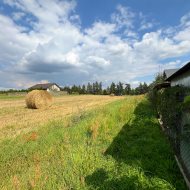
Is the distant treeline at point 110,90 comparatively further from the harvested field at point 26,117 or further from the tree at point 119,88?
the harvested field at point 26,117

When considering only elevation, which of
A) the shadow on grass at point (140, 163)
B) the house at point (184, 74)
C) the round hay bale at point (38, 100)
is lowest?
the shadow on grass at point (140, 163)

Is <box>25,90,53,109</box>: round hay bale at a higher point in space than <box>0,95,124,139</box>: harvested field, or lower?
higher

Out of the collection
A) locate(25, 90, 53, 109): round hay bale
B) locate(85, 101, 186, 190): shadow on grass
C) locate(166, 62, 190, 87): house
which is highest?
locate(166, 62, 190, 87): house

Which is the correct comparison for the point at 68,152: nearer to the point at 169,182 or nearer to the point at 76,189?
the point at 76,189

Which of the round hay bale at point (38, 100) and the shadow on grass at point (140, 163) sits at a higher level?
the round hay bale at point (38, 100)

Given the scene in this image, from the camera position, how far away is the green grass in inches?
186

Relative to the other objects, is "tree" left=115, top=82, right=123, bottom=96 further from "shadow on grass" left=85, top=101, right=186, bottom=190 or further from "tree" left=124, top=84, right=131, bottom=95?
"shadow on grass" left=85, top=101, right=186, bottom=190

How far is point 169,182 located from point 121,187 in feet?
3.31

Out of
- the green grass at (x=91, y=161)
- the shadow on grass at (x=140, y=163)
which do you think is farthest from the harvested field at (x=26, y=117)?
the shadow on grass at (x=140, y=163)

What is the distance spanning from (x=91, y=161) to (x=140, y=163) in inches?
47.4

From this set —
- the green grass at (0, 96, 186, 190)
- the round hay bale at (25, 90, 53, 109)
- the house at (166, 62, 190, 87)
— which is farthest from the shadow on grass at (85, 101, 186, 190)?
the round hay bale at (25, 90, 53, 109)

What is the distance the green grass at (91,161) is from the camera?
4723 mm

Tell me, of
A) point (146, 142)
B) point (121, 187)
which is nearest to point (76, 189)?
point (121, 187)

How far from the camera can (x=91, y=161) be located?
5738 mm
